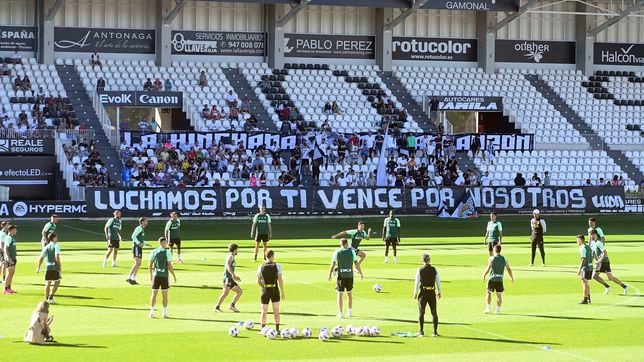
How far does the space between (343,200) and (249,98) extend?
11588 millimetres

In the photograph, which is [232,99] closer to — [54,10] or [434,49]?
[54,10]

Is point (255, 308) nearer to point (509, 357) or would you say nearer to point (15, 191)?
point (509, 357)

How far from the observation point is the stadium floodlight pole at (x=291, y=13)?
67.4 meters

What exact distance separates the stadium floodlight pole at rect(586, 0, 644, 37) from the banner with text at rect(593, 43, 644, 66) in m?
1.64

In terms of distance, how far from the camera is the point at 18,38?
66.1m

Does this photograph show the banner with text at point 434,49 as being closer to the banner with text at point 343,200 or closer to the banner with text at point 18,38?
the banner with text at point 343,200

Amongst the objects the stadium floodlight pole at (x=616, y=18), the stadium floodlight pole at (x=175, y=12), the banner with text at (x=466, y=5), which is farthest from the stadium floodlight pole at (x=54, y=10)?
the stadium floodlight pole at (x=616, y=18)

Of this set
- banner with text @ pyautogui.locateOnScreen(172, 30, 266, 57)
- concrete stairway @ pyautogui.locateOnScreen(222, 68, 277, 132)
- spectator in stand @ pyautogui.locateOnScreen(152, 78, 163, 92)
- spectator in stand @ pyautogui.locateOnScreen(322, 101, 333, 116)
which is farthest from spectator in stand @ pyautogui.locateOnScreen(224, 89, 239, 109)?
spectator in stand @ pyautogui.locateOnScreen(322, 101, 333, 116)

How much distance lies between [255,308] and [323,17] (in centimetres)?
4776

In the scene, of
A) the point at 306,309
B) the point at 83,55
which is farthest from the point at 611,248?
the point at 83,55

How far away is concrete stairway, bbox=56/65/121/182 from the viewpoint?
58.8 metres

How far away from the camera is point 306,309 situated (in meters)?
27.7

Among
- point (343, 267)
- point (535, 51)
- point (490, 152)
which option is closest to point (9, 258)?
point (343, 267)

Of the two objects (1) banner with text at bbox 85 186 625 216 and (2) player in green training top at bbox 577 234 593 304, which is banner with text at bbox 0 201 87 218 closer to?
(1) banner with text at bbox 85 186 625 216
